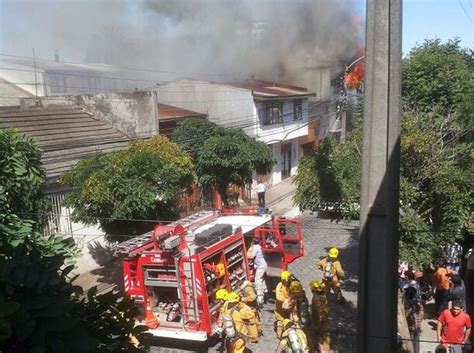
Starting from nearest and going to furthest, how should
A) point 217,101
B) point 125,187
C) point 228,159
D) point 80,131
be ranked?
point 125,187 → point 228,159 → point 80,131 → point 217,101

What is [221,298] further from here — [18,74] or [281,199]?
[18,74]

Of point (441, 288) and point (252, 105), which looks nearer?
point (441, 288)

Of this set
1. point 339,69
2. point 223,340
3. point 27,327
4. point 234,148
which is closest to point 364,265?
point 27,327

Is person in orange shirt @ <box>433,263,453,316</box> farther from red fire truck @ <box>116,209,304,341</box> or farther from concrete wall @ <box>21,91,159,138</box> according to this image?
concrete wall @ <box>21,91,159,138</box>

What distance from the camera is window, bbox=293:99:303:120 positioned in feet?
86.1

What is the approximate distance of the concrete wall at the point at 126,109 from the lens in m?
16.9

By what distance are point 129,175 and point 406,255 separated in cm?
531

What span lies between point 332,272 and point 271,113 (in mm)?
15515

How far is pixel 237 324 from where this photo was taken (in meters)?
7.16

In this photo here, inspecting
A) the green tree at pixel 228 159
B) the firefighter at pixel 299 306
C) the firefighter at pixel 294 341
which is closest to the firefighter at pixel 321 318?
the firefighter at pixel 299 306

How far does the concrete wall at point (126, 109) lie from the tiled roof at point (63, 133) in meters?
0.28

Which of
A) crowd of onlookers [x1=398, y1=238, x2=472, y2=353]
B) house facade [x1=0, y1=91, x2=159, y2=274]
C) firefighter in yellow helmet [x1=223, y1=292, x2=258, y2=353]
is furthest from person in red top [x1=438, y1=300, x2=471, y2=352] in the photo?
house facade [x1=0, y1=91, x2=159, y2=274]

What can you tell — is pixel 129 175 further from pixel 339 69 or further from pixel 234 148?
pixel 339 69

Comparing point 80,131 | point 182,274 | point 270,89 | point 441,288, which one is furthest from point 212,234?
point 270,89
